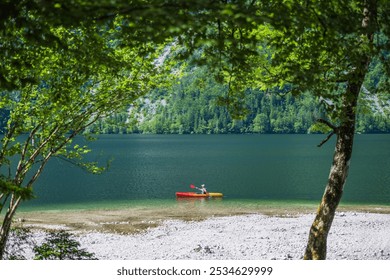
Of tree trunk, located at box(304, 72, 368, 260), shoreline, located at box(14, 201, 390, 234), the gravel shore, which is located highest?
tree trunk, located at box(304, 72, 368, 260)

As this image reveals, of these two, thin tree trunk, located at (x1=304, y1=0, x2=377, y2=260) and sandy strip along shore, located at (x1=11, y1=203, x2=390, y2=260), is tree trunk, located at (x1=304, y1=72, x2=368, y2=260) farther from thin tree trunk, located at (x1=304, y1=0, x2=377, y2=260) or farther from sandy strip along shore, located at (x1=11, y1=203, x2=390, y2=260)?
sandy strip along shore, located at (x1=11, y1=203, x2=390, y2=260)

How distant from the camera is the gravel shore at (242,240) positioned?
26781 millimetres

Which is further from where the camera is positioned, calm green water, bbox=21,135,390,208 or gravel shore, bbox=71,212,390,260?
calm green water, bbox=21,135,390,208

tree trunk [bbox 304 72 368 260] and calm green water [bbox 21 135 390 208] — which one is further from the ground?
tree trunk [bbox 304 72 368 260]

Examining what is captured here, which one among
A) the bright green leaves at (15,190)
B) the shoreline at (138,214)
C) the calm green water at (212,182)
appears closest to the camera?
the bright green leaves at (15,190)

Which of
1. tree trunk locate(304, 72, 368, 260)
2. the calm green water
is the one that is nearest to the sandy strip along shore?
the calm green water

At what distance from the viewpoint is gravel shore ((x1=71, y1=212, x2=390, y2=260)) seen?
26.8m

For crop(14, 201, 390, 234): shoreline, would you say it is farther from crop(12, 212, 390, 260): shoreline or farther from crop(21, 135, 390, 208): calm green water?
crop(21, 135, 390, 208): calm green water

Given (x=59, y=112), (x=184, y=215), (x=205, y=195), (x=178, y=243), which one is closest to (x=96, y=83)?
(x=59, y=112)

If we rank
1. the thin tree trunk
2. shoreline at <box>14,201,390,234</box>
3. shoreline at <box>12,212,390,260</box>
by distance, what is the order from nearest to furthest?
the thin tree trunk < shoreline at <box>12,212,390,260</box> < shoreline at <box>14,201,390,234</box>

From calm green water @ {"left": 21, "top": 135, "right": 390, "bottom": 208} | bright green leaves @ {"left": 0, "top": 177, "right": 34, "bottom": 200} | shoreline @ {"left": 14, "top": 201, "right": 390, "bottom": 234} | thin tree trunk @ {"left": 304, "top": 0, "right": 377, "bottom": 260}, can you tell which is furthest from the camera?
calm green water @ {"left": 21, "top": 135, "right": 390, "bottom": 208}

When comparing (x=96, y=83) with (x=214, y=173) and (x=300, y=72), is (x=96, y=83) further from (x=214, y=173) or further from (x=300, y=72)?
(x=214, y=173)

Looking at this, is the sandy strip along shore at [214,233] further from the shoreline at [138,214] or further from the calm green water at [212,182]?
the calm green water at [212,182]

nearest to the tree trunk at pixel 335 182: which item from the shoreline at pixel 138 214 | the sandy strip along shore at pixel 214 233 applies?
the sandy strip along shore at pixel 214 233
